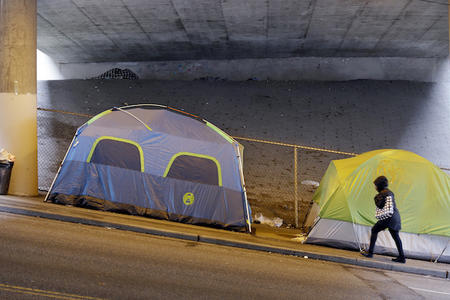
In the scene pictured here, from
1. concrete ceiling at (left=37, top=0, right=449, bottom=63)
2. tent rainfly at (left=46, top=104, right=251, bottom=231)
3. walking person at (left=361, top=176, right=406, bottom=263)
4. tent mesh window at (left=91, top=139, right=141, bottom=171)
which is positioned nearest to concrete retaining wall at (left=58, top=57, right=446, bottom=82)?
concrete ceiling at (left=37, top=0, right=449, bottom=63)

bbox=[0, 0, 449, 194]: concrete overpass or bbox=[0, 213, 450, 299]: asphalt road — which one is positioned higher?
bbox=[0, 0, 449, 194]: concrete overpass

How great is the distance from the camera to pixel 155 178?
1009 centimetres

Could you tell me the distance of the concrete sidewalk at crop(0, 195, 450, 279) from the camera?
868 cm

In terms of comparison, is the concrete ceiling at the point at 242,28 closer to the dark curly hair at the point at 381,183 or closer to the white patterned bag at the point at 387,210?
the dark curly hair at the point at 381,183

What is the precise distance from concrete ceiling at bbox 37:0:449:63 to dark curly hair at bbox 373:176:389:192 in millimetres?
11604

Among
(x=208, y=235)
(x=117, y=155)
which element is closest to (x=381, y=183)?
(x=208, y=235)

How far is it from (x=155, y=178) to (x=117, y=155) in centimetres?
104

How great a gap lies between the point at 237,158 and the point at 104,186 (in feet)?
10.4

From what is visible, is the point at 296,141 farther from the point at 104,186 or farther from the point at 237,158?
the point at 104,186

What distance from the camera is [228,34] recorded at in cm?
2225

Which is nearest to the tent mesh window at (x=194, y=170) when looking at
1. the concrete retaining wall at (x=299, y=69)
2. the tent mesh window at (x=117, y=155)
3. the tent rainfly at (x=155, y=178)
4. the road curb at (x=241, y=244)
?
the tent rainfly at (x=155, y=178)

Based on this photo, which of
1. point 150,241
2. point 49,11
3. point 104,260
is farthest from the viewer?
point 49,11

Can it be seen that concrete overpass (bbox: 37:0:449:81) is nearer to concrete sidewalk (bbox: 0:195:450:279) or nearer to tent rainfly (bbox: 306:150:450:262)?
tent rainfly (bbox: 306:150:450:262)

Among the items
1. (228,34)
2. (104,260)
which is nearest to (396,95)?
(228,34)
